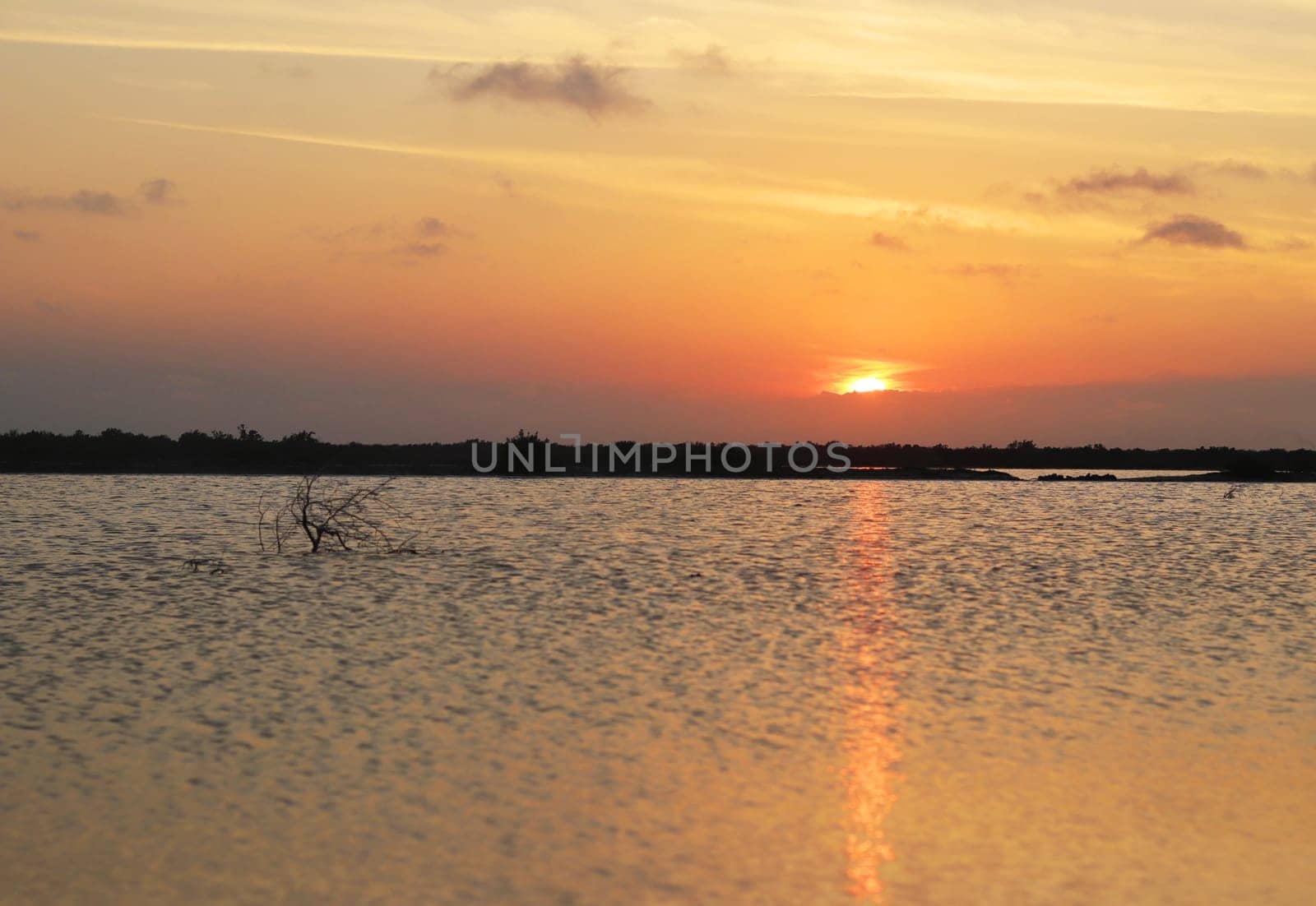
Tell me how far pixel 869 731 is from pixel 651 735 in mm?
2463

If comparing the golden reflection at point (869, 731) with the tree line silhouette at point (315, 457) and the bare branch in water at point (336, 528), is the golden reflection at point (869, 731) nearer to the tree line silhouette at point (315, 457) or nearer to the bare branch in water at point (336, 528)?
the bare branch in water at point (336, 528)

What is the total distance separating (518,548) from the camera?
36.5 metres

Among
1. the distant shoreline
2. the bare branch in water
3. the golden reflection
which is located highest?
the distant shoreline

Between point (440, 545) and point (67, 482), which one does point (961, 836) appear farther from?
point (67, 482)

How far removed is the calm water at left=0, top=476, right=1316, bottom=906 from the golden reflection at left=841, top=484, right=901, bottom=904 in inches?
2.2

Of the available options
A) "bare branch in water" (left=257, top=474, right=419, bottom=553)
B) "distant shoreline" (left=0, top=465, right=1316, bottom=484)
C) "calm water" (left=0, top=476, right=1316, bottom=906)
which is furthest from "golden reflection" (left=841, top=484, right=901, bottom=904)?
"distant shoreline" (left=0, top=465, right=1316, bottom=484)

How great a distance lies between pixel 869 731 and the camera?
13.8 meters

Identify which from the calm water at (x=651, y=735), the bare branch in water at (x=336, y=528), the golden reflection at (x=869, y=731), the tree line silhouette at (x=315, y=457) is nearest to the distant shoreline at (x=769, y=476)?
the tree line silhouette at (x=315, y=457)

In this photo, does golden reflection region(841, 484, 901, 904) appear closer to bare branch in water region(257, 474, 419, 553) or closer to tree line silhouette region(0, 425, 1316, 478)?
bare branch in water region(257, 474, 419, 553)

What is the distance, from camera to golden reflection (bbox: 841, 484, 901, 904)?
9461 millimetres

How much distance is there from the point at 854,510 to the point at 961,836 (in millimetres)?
49640

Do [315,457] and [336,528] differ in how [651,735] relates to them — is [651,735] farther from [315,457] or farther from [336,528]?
[315,457]

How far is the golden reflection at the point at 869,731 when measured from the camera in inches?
372

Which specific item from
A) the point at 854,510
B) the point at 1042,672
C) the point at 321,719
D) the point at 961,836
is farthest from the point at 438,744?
the point at 854,510
